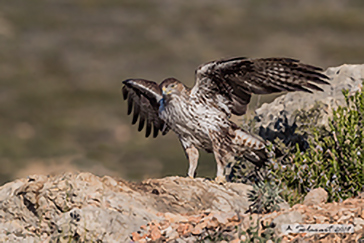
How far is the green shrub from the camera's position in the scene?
7.16 meters

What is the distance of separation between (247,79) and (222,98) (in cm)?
47

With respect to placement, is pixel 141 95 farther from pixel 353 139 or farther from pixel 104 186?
pixel 353 139

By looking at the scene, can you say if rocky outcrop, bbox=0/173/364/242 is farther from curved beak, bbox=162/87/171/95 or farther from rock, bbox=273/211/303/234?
curved beak, bbox=162/87/171/95

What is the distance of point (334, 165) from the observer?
723 cm

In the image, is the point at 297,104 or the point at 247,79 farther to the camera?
the point at 297,104

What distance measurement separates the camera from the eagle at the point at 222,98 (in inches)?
257

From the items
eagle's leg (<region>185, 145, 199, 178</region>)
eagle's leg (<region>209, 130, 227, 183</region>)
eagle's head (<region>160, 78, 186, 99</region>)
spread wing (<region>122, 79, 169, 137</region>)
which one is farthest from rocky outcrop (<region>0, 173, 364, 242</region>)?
spread wing (<region>122, 79, 169, 137</region>)

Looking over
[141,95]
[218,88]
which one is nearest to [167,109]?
[218,88]

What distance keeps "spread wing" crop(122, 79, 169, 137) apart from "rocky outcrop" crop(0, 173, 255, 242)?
1.86 metres

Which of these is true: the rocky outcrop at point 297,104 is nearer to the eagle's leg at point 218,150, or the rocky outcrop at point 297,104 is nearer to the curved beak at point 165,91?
the eagle's leg at point 218,150

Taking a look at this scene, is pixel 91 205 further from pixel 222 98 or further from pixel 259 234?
pixel 222 98

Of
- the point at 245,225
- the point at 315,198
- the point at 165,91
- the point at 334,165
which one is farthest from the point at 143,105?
the point at 245,225

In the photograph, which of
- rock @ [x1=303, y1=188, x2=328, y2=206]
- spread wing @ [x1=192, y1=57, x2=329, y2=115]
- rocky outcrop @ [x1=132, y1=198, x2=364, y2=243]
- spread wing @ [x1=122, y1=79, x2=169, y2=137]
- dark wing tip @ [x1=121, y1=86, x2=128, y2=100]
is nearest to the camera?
rocky outcrop @ [x1=132, y1=198, x2=364, y2=243]

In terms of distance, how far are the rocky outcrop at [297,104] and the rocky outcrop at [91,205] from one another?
334cm
